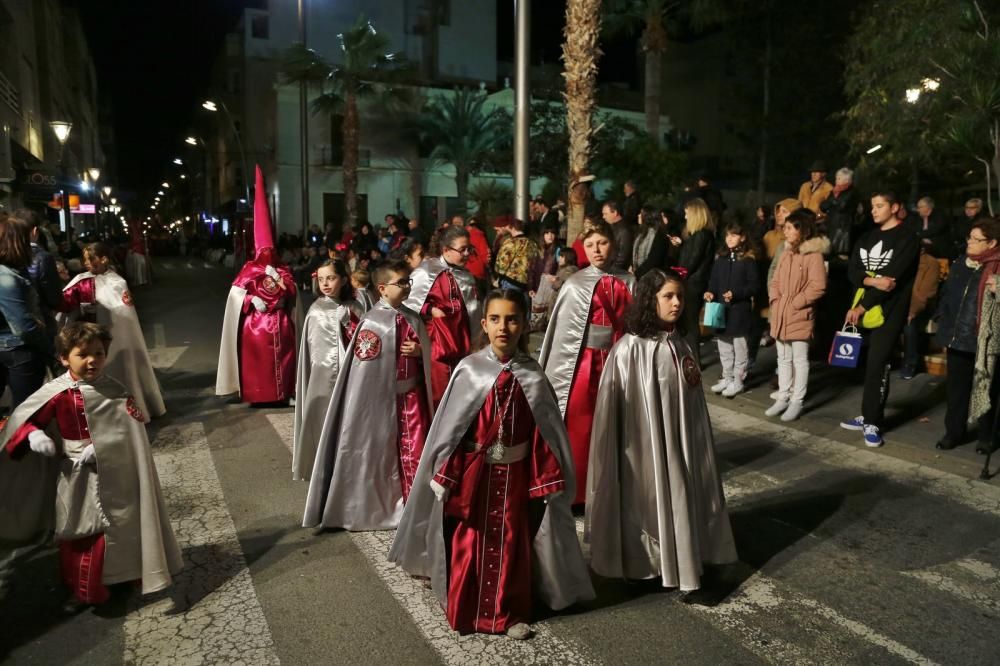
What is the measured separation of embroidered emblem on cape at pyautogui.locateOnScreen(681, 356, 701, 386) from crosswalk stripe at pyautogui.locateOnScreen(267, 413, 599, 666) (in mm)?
1425

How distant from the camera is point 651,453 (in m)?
4.12

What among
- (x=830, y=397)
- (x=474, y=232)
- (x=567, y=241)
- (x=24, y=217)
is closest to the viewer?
(x=24, y=217)

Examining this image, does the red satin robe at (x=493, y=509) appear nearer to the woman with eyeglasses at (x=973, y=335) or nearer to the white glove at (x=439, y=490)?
the white glove at (x=439, y=490)

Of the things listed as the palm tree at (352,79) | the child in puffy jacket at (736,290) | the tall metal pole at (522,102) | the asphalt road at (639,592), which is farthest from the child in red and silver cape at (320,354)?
the palm tree at (352,79)

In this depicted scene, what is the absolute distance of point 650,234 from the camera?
8953 millimetres

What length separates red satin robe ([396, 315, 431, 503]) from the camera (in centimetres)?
508

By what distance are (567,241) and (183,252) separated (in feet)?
144

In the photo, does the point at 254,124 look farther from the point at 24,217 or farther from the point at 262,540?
the point at 262,540

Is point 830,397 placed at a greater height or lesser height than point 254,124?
lesser

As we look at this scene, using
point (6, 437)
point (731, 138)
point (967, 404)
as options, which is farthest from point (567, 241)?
point (731, 138)

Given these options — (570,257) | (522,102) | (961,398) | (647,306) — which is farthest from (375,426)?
(522,102)

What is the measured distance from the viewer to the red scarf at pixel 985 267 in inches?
245

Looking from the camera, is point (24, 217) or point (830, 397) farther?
point (830, 397)

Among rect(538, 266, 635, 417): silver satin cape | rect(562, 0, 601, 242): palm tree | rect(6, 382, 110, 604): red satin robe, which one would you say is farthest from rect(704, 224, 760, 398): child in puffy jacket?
rect(6, 382, 110, 604): red satin robe
